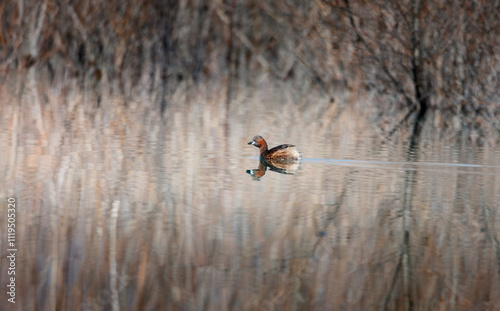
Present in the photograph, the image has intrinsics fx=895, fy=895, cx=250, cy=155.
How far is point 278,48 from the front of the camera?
13445 mm

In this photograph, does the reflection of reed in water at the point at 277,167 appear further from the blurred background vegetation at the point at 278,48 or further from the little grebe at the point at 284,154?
the blurred background vegetation at the point at 278,48

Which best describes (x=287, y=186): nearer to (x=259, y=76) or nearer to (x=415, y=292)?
(x=415, y=292)

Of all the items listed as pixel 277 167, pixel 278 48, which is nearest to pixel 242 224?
pixel 277 167

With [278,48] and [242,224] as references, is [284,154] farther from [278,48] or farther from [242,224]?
[278,48]

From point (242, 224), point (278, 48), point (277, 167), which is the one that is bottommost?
point (242, 224)

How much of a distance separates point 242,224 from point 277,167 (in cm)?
226

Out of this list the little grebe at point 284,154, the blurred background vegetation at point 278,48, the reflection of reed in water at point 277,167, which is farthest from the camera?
the blurred background vegetation at point 278,48

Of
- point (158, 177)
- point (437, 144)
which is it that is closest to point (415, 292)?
point (158, 177)

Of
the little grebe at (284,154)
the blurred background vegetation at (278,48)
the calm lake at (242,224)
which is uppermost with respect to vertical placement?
the blurred background vegetation at (278,48)

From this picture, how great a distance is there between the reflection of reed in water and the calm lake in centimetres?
5

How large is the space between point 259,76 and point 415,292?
1035 centimetres

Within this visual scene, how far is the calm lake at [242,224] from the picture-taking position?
3.12 meters

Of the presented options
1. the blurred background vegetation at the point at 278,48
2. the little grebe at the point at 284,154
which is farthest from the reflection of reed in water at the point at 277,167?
the blurred background vegetation at the point at 278,48

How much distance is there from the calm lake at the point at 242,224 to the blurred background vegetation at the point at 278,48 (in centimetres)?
491
